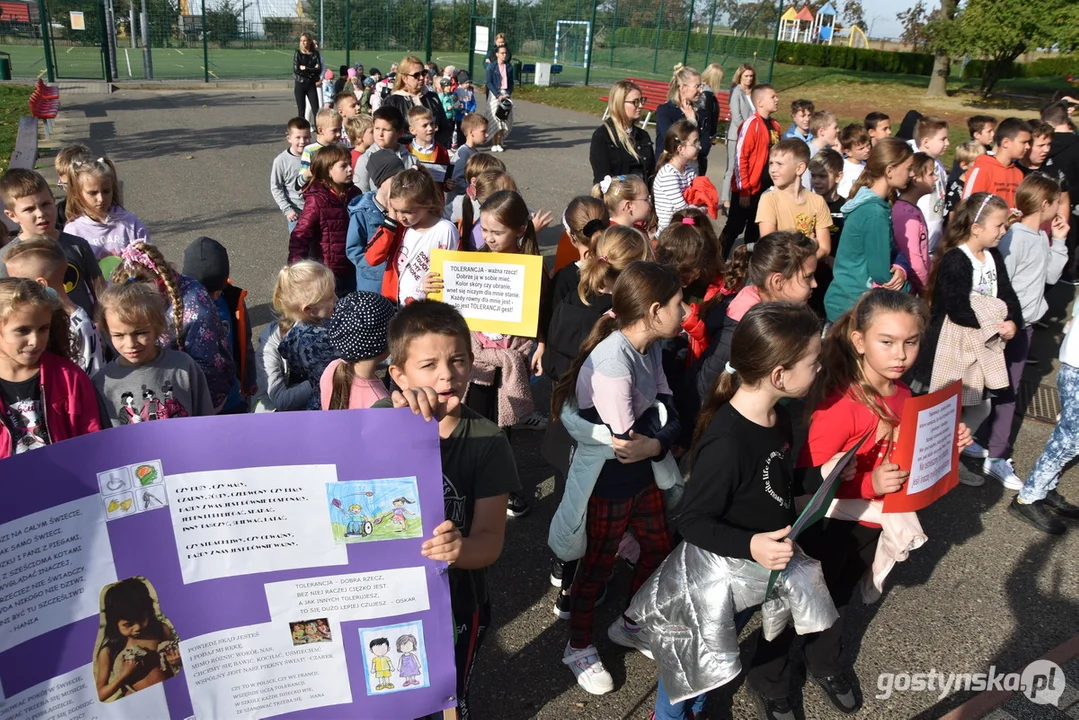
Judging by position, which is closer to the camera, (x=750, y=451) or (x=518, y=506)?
(x=750, y=451)

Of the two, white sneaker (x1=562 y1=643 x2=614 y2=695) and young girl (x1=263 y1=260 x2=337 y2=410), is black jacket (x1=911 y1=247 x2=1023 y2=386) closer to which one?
white sneaker (x1=562 y1=643 x2=614 y2=695)

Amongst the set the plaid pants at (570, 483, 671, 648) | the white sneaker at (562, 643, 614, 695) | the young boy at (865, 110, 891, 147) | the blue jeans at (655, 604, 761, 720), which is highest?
the young boy at (865, 110, 891, 147)

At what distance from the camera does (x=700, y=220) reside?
17.6 ft

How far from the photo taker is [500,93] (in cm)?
1792

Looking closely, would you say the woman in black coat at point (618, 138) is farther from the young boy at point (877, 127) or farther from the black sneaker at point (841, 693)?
the black sneaker at point (841, 693)

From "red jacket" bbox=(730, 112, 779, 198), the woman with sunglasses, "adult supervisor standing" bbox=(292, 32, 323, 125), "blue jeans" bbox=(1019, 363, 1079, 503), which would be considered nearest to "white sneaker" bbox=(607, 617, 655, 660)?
"blue jeans" bbox=(1019, 363, 1079, 503)

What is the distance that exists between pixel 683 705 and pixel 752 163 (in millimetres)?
6593

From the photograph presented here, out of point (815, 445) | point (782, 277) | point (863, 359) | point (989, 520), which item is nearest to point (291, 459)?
point (815, 445)

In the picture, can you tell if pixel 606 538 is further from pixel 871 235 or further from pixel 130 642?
pixel 871 235

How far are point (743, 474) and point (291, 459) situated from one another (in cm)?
146

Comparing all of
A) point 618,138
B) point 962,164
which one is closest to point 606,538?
point 618,138

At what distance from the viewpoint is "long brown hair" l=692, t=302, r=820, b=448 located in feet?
8.89

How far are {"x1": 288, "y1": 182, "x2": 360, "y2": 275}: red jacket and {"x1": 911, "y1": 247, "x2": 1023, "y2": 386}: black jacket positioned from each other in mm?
4001

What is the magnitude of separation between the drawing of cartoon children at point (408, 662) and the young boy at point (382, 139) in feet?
16.7
